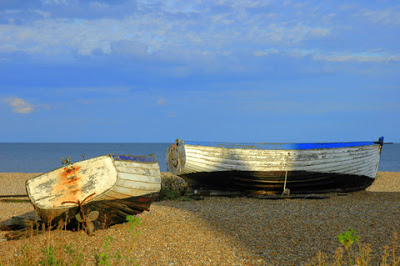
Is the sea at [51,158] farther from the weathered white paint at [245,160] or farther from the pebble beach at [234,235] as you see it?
the weathered white paint at [245,160]

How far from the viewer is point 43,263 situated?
516 centimetres

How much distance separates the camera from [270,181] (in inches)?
525

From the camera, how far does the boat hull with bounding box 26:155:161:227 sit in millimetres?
7102

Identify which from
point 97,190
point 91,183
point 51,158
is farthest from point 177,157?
point 51,158

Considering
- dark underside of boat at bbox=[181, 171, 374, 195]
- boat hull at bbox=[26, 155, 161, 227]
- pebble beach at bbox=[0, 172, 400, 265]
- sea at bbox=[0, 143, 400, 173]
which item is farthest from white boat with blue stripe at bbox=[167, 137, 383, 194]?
boat hull at bbox=[26, 155, 161, 227]

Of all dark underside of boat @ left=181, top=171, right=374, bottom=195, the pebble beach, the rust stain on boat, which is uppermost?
the rust stain on boat

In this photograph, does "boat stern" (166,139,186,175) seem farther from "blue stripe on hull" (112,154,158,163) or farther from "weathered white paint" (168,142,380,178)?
"blue stripe on hull" (112,154,158,163)

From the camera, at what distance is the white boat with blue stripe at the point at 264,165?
1289 centimetres

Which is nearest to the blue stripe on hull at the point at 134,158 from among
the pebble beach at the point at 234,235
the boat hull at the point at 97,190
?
the boat hull at the point at 97,190

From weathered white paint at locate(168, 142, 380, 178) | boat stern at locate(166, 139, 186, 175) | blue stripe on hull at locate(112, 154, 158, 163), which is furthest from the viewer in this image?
weathered white paint at locate(168, 142, 380, 178)

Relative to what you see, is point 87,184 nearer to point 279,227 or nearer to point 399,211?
point 279,227

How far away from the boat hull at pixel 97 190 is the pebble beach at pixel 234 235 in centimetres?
41

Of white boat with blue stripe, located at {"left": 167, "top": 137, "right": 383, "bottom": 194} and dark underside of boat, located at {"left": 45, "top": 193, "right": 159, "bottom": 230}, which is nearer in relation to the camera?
dark underside of boat, located at {"left": 45, "top": 193, "right": 159, "bottom": 230}

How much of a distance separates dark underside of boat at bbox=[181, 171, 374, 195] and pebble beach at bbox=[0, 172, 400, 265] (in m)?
2.17
